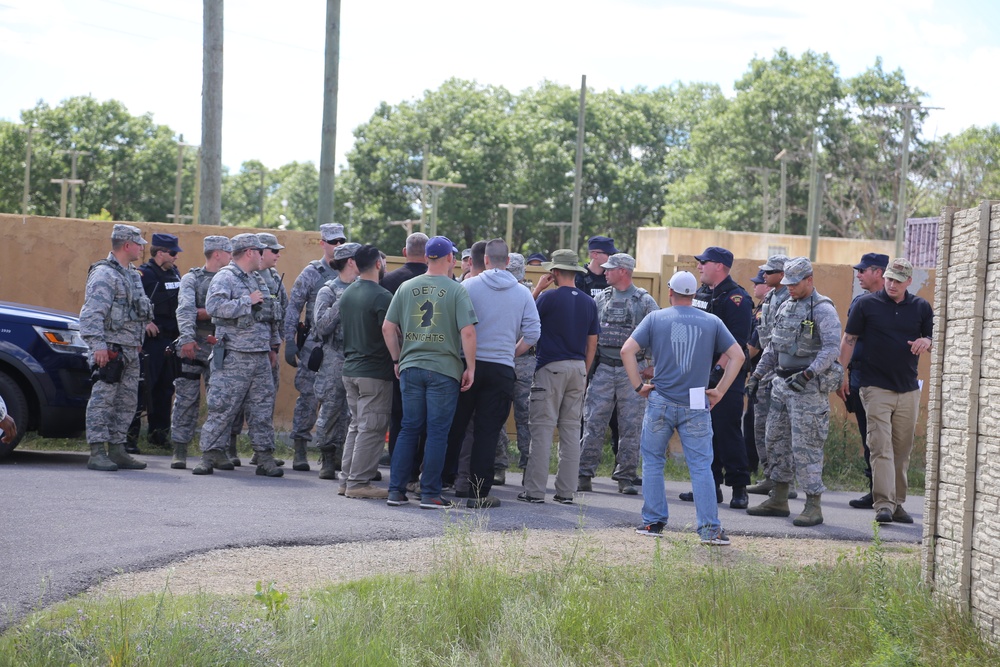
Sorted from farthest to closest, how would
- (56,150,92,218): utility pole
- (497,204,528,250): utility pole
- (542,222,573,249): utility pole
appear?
(542,222,573,249): utility pole → (56,150,92,218): utility pole → (497,204,528,250): utility pole

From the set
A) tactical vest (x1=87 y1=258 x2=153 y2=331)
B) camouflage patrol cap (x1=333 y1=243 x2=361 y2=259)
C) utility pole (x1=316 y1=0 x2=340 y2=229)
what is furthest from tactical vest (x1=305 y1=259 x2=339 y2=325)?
utility pole (x1=316 y1=0 x2=340 y2=229)

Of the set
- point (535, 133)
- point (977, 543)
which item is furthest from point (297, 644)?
point (535, 133)

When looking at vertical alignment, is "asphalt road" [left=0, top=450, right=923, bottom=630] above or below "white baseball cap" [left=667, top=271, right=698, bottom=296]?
below

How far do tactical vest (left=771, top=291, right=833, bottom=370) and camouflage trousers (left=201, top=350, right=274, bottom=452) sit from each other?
13.9 ft

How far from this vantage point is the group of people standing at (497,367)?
8.52 metres

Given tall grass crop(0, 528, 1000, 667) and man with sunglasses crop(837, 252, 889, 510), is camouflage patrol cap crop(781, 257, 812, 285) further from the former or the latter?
tall grass crop(0, 528, 1000, 667)

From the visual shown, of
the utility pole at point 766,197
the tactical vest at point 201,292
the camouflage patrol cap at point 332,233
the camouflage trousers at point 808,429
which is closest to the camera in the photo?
the camouflage trousers at point 808,429

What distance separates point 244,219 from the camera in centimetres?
9825

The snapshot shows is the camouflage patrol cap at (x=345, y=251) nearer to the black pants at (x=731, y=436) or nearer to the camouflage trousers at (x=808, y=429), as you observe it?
the black pants at (x=731, y=436)

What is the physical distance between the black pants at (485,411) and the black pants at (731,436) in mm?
1861

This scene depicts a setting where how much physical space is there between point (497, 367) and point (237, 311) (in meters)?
2.35

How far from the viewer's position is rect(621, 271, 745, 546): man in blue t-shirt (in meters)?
7.78

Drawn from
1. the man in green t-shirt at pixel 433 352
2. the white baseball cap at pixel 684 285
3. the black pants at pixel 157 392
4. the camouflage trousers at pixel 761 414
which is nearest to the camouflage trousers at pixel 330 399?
the man in green t-shirt at pixel 433 352

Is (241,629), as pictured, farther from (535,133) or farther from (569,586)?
(535,133)
